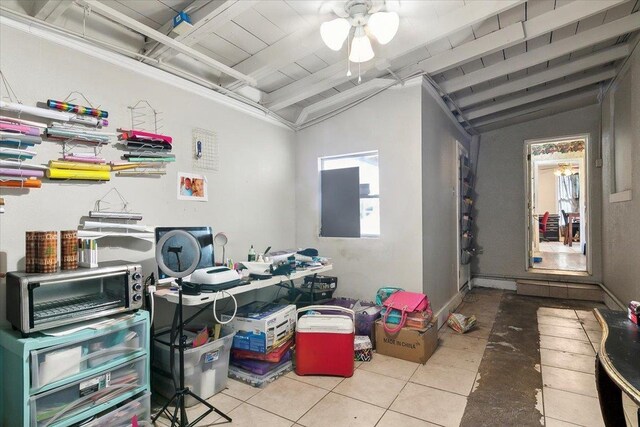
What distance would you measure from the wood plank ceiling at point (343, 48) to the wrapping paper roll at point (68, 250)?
1.25 metres

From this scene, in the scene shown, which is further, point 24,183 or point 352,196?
point 352,196

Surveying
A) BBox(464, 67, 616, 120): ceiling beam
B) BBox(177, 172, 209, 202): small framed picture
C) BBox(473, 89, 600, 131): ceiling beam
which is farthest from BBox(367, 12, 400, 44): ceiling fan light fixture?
BBox(473, 89, 600, 131): ceiling beam

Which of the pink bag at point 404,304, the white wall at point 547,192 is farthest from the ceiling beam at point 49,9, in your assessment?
the white wall at point 547,192

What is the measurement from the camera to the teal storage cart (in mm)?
1508

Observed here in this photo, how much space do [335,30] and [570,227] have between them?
10972 millimetres

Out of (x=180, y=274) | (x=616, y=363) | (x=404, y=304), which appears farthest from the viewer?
(x=404, y=304)

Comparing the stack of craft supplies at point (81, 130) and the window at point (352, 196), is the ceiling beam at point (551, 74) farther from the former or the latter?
the stack of craft supplies at point (81, 130)

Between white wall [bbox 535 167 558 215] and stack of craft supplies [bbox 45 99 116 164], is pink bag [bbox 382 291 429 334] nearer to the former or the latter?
stack of craft supplies [bbox 45 99 116 164]

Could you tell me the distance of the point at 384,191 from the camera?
3424mm

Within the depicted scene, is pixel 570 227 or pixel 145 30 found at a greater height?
pixel 145 30

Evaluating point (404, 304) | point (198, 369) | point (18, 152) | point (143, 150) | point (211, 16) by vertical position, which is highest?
point (211, 16)

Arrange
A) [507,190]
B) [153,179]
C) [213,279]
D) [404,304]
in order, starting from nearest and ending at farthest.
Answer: [213,279], [153,179], [404,304], [507,190]

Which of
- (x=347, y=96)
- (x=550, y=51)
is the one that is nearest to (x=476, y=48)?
(x=550, y=51)

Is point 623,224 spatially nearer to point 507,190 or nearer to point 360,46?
point 507,190
